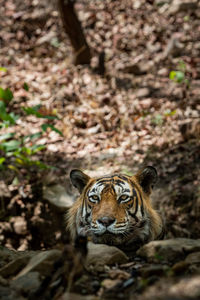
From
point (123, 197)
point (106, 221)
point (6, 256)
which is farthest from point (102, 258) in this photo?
point (123, 197)

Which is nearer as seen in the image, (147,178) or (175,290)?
(175,290)

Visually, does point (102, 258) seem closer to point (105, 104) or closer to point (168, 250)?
point (168, 250)

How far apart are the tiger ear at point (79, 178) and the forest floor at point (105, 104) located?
0.87 meters

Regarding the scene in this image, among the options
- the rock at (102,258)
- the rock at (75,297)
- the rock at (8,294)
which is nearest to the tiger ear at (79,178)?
the rock at (102,258)

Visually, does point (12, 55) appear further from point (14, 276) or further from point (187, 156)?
point (14, 276)

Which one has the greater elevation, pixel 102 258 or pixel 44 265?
pixel 44 265

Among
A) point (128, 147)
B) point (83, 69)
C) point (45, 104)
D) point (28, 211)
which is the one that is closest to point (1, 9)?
point (83, 69)

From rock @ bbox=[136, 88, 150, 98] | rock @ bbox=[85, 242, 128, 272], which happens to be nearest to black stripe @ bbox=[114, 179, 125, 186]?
rock @ bbox=[85, 242, 128, 272]

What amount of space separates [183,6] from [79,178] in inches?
316

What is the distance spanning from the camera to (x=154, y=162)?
6488 millimetres

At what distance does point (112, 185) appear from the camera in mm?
3494

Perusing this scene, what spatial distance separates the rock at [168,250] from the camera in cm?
247

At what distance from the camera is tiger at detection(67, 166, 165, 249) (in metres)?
3.16

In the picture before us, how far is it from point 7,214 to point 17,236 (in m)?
0.41
